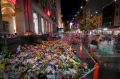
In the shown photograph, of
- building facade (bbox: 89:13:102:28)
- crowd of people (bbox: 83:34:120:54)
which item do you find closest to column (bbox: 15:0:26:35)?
crowd of people (bbox: 83:34:120:54)

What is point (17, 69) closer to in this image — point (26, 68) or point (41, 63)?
point (26, 68)

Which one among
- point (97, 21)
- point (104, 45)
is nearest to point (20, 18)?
point (104, 45)

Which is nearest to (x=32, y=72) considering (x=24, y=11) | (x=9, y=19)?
(x=24, y=11)

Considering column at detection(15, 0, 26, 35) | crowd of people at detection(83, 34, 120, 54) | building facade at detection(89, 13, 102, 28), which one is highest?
building facade at detection(89, 13, 102, 28)

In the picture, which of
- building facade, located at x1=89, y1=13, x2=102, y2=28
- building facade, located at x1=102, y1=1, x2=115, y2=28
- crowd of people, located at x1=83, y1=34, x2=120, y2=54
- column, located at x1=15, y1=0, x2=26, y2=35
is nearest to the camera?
crowd of people, located at x1=83, y1=34, x2=120, y2=54

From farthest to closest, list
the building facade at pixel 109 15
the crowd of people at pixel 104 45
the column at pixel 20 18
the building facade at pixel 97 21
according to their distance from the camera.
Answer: the building facade at pixel 97 21 < the building facade at pixel 109 15 < the column at pixel 20 18 < the crowd of people at pixel 104 45

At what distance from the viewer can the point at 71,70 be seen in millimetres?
4781

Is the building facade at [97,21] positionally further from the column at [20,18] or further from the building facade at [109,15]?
the column at [20,18]

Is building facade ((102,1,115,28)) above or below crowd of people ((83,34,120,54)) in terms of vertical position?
above

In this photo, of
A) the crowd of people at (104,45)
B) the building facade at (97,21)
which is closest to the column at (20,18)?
the crowd of people at (104,45)

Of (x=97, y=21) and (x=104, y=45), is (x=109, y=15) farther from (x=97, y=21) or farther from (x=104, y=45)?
(x=104, y=45)

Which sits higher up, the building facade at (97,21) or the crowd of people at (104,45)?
the building facade at (97,21)

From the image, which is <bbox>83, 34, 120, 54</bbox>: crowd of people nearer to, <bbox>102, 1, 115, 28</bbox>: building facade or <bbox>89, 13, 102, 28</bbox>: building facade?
<bbox>102, 1, 115, 28</bbox>: building facade

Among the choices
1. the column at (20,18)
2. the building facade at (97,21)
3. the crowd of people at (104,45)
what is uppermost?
the building facade at (97,21)
